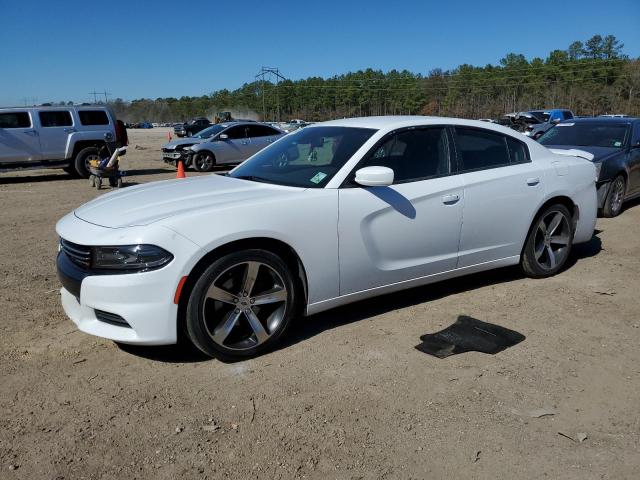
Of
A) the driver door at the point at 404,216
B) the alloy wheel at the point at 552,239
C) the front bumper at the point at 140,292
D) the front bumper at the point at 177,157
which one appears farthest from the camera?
the front bumper at the point at 177,157

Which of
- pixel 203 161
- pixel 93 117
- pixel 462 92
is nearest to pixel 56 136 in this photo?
pixel 93 117

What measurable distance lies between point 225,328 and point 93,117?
13534 mm

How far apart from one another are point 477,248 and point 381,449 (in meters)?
2.44

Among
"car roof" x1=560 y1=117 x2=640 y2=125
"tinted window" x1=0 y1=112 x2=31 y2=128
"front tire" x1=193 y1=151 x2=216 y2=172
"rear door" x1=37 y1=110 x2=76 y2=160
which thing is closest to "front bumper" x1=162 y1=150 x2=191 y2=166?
"front tire" x1=193 y1=151 x2=216 y2=172

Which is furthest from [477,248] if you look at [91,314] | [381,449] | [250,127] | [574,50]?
[574,50]

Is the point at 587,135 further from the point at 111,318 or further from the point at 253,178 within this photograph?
the point at 111,318

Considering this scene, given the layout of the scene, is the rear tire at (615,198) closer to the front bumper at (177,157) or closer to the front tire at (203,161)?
the front tire at (203,161)

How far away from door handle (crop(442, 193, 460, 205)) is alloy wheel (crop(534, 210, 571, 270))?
1.20 metres

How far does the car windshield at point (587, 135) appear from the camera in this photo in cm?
902

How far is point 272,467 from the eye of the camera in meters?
2.56

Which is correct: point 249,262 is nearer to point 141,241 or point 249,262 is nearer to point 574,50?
point 141,241

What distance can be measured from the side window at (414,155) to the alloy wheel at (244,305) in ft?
3.97

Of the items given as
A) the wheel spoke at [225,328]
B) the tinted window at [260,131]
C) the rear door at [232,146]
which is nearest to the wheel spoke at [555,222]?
the wheel spoke at [225,328]

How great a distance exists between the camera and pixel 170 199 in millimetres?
3777
